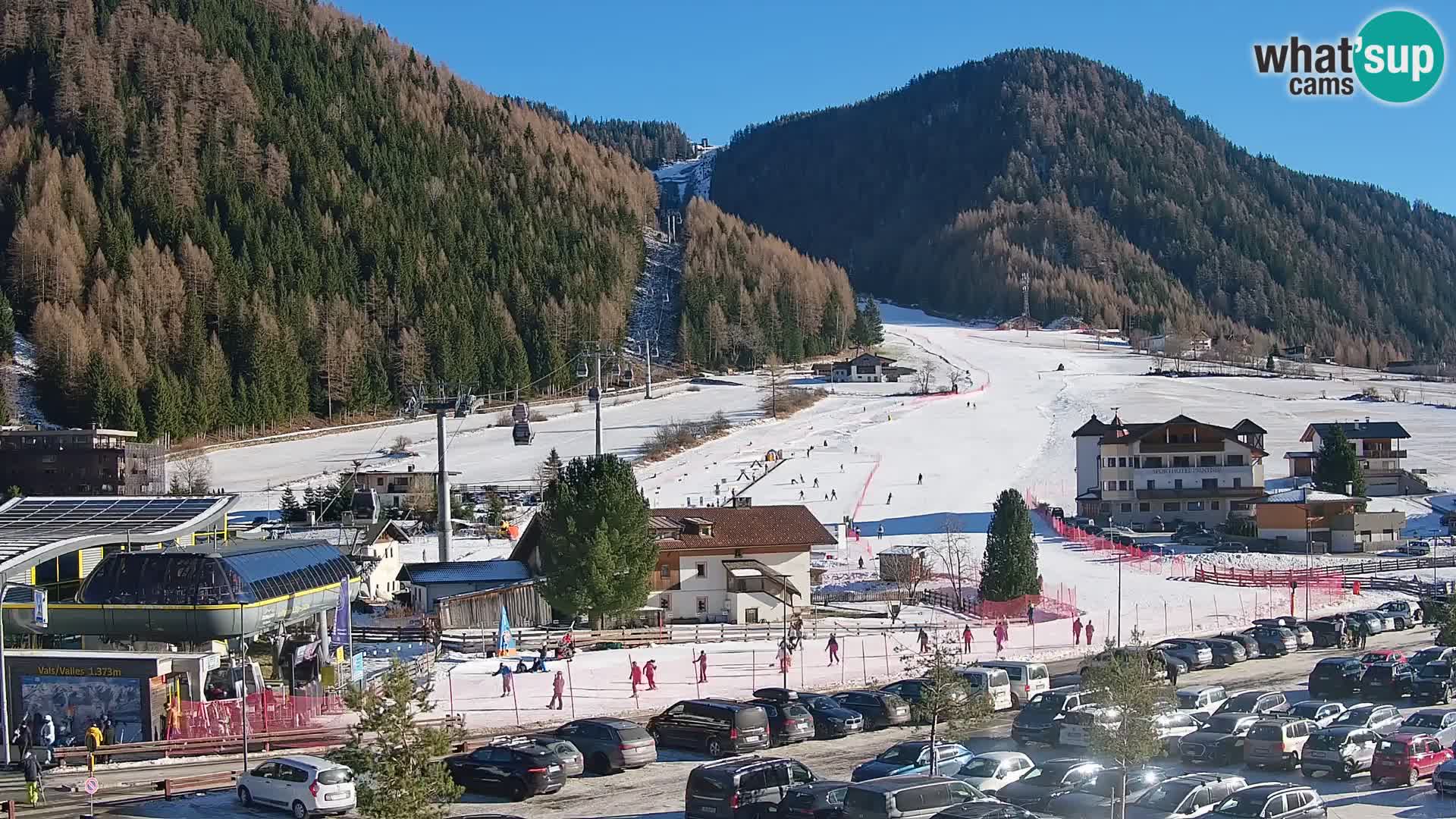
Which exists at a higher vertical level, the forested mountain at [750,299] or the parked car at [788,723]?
the forested mountain at [750,299]

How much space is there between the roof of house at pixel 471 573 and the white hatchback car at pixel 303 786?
74.7 ft

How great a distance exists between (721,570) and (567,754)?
23198 millimetres

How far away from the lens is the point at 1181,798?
20.1 meters

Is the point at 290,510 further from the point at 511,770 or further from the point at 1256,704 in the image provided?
the point at 1256,704

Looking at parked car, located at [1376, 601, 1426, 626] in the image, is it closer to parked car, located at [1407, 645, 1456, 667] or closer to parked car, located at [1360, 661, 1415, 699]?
parked car, located at [1407, 645, 1456, 667]

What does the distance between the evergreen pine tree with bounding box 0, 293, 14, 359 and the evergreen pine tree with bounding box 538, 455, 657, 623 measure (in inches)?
3602

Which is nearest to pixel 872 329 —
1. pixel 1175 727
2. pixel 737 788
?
pixel 1175 727

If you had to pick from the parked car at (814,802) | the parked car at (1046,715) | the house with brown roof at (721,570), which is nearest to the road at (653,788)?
the parked car at (1046,715)

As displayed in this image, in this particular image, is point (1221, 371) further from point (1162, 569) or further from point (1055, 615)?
point (1055, 615)

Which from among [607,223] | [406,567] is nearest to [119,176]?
[607,223]

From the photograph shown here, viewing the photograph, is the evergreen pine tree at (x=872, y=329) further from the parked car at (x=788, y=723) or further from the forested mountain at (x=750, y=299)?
the parked car at (x=788, y=723)

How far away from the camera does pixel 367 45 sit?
7835 inches

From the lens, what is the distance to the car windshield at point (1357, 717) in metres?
25.7

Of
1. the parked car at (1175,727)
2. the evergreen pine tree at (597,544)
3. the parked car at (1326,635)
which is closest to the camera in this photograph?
the parked car at (1175,727)
